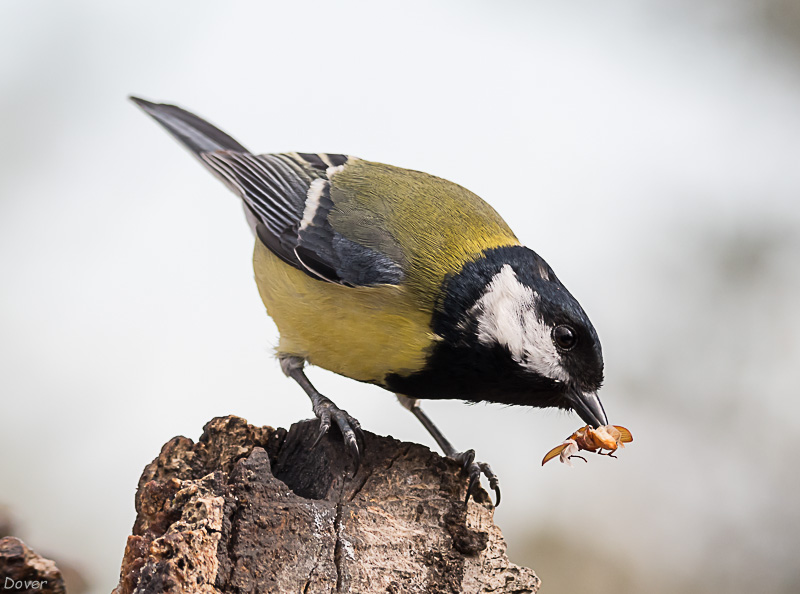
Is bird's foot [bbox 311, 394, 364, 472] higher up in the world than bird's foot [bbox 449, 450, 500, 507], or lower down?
lower down

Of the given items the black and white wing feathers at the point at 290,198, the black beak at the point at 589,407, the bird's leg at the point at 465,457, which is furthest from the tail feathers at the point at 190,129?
the black beak at the point at 589,407

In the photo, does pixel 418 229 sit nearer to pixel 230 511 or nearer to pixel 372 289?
pixel 372 289

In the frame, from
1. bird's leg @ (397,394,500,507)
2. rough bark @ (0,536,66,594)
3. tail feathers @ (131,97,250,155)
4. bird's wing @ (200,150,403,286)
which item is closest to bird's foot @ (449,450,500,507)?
bird's leg @ (397,394,500,507)

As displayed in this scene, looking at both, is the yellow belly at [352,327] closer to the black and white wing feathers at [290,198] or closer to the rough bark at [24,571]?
the black and white wing feathers at [290,198]

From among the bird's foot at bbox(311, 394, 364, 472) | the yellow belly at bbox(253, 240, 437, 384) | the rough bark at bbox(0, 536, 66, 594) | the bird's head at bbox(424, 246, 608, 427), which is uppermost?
the bird's head at bbox(424, 246, 608, 427)

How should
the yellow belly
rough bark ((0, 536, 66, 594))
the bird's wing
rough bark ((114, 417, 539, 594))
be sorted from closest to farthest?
rough bark ((114, 417, 539, 594))
rough bark ((0, 536, 66, 594))
the yellow belly
the bird's wing

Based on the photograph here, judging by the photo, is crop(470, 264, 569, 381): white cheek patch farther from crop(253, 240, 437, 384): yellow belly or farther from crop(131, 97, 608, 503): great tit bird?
crop(253, 240, 437, 384): yellow belly

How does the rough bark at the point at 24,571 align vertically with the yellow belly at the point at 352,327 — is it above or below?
below

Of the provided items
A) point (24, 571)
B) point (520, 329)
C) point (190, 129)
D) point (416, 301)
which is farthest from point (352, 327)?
point (190, 129)
